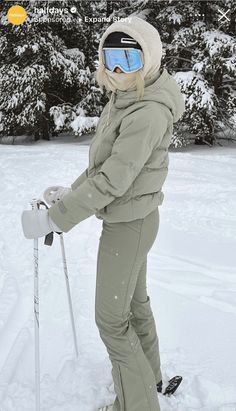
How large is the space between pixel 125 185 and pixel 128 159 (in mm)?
123

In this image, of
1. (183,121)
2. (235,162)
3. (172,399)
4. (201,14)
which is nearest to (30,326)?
(172,399)

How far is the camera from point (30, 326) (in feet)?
11.4

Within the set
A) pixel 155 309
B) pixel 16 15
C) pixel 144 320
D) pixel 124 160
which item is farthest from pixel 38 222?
pixel 16 15

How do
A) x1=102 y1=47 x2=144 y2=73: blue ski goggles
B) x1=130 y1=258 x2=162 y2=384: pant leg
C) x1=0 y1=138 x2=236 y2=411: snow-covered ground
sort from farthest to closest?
x1=0 y1=138 x2=236 y2=411: snow-covered ground < x1=130 y1=258 x2=162 y2=384: pant leg < x1=102 y1=47 x2=144 y2=73: blue ski goggles

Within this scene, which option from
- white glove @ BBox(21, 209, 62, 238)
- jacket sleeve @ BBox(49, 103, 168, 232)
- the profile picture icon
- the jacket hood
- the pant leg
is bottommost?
the pant leg

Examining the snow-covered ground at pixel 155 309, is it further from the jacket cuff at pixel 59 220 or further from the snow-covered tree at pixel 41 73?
the snow-covered tree at pixel 41 73

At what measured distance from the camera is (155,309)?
3.80 meters

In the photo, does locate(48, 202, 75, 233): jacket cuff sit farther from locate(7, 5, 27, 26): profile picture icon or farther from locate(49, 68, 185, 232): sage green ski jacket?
locate(7, 5, 27, 26): profile picture icon

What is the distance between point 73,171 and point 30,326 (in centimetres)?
546

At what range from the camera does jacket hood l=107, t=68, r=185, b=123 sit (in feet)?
6.14

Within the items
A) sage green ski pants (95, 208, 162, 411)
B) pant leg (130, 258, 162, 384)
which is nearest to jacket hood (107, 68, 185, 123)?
sage green ski pants (95, 208, 162, 411)

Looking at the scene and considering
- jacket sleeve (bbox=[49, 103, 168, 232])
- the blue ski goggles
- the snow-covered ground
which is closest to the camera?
jacket sleeve (bbox=[49, 103, 168, 232])

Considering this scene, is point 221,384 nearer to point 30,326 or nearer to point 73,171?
point 30,326

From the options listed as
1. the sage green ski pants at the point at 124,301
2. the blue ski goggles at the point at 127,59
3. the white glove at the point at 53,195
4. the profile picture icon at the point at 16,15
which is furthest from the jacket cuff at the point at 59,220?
the profile picture icon at the point at 16,15
